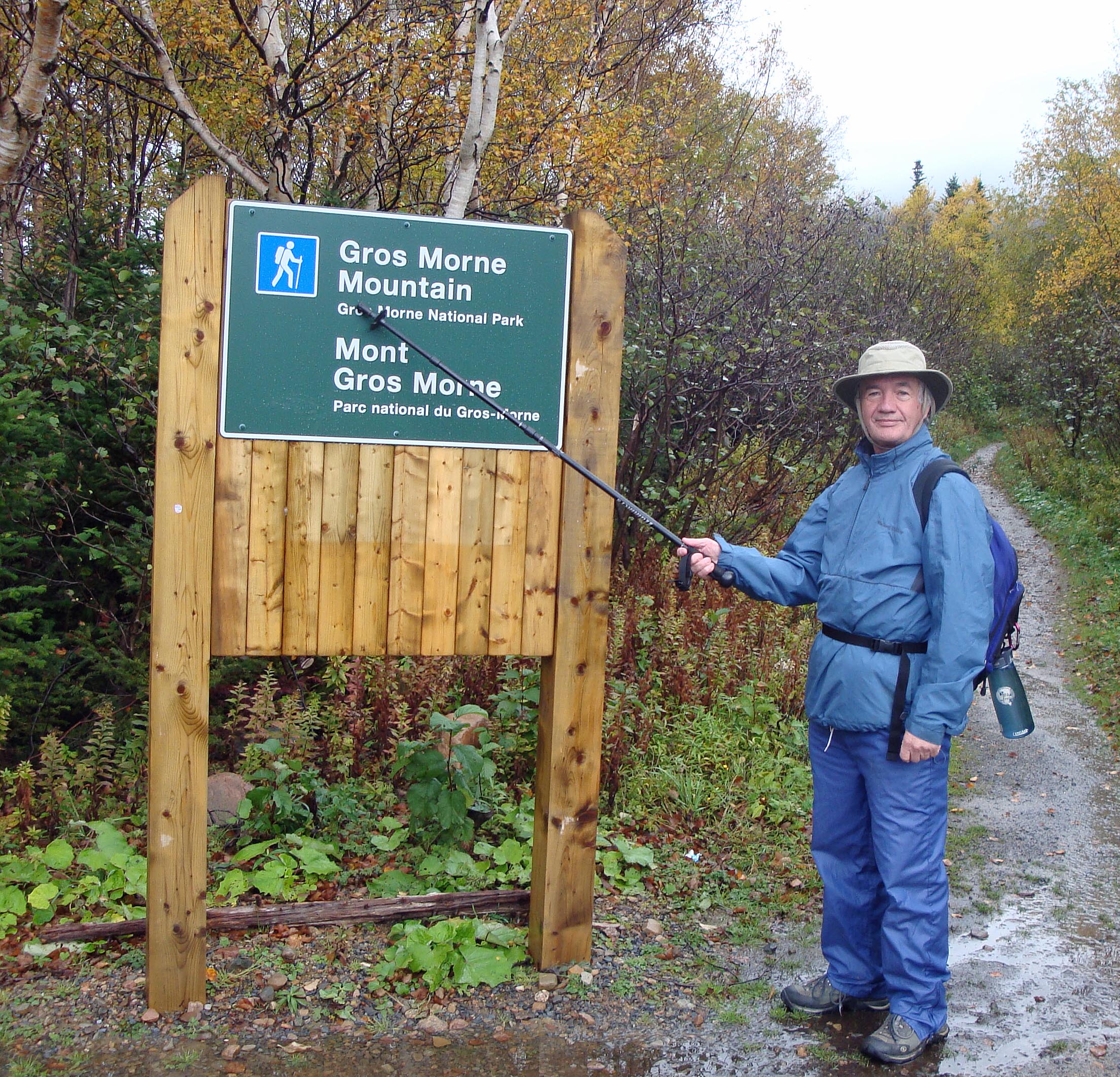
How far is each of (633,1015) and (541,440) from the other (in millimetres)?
1978

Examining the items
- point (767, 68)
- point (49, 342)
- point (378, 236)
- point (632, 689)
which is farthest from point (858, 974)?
point (767, 68)

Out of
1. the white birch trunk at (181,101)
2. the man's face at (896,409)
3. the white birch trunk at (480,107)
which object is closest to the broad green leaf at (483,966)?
the man's face at (896,409)

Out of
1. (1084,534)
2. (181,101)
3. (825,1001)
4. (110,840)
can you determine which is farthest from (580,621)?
(1084,534)

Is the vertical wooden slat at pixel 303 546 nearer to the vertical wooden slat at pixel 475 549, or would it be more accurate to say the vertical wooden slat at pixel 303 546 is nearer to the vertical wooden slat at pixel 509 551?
the vertical wooden slat at pixel 475 549

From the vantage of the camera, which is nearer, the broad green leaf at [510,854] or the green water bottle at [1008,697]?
the green water bottle at [1008,697]

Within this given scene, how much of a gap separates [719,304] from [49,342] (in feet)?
16.6

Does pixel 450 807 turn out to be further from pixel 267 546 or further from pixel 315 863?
pixel 267 546

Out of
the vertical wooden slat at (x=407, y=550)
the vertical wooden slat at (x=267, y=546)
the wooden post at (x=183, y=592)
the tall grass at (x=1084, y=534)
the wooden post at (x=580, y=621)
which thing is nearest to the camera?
the wooden post at (x=183, y=592)

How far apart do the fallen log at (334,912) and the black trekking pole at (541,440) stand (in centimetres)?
149

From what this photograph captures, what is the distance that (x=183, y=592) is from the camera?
329cm

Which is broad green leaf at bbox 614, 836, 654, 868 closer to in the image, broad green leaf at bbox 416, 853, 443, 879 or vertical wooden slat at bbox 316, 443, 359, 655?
broad green leaf at bbox 416, 853, 443, 879

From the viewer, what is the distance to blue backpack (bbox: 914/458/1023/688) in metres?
3.26

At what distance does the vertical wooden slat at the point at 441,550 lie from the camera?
3518mm

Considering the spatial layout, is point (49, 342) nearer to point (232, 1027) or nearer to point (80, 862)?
point (80, 862)
